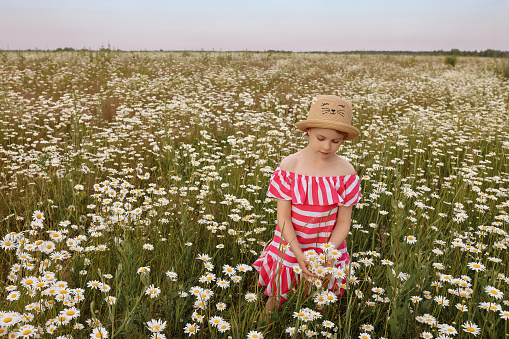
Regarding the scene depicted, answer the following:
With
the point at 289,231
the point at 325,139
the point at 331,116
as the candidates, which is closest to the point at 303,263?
the point at 289,231

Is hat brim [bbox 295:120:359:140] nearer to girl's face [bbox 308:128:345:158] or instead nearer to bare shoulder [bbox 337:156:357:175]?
girl's face [bbox 308:128:345:158]

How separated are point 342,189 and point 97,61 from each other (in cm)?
1546

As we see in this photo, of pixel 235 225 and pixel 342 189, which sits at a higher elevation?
pixel 342 189

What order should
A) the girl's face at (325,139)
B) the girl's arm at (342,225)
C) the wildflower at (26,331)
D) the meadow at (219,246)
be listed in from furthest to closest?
the girl's arm at (342,225) → the girl's face at (325,139) → the meadow at (219,246) → the wildflower at (26,331)

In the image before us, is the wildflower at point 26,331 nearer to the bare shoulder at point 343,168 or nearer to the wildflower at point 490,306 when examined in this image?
the bare shoulder at point 343,168

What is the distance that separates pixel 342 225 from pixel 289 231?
0.36 m

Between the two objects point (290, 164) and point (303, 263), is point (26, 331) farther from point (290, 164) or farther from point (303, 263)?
point (290, 164)

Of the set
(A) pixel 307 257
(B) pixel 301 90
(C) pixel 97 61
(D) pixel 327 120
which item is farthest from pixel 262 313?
(C) pixel 97 61

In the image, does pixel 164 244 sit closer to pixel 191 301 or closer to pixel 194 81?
pixel 191 301

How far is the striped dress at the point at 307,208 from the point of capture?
2254 mm

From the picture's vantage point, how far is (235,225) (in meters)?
3.20

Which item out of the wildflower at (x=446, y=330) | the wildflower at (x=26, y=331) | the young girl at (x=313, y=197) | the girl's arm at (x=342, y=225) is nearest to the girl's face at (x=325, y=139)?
the young girl at (x=313, y=197)

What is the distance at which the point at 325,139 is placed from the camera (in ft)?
7.04

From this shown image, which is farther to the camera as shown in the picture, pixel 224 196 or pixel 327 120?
pixel 224 196
